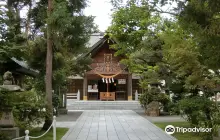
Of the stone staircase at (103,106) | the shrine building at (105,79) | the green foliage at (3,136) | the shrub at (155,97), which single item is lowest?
the green foliage at (3,136)

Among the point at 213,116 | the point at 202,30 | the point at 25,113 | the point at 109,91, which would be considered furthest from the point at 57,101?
the point at 109,91

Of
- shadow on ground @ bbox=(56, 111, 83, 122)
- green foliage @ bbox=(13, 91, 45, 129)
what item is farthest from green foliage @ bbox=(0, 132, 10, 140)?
shadow on ground @ bbox=(56, 111, 83, 122)

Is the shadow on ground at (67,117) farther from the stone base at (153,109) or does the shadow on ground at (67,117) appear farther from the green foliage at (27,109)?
the green foliage at (27,109)

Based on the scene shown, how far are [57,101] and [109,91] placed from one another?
18.6 m

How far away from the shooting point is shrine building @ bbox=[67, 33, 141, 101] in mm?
37500

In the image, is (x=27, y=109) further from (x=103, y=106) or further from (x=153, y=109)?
(x=103, y=106)

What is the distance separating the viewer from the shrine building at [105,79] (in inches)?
1476

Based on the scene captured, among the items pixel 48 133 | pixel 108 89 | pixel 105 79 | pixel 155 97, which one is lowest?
pixel 48 133

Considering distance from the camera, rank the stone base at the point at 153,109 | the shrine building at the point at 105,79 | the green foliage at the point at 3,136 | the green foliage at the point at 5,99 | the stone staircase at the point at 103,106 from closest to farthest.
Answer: the green foliage at the point at 3,136 → the green foliage at the point at 5,99 → the stone base at the point at 153,109 → the stone staircase at the point at 103,106 → the shrine building at the point at 105,79

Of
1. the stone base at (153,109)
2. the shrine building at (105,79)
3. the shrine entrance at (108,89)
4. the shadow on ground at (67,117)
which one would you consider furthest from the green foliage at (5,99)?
the shrine entrance at (108,89)

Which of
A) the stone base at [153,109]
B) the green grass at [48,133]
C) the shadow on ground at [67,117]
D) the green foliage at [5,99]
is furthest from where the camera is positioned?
the stone base at [153,109]

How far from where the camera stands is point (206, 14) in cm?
777

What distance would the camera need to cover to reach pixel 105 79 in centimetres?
3816

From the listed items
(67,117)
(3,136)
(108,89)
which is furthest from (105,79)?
(3,136)
